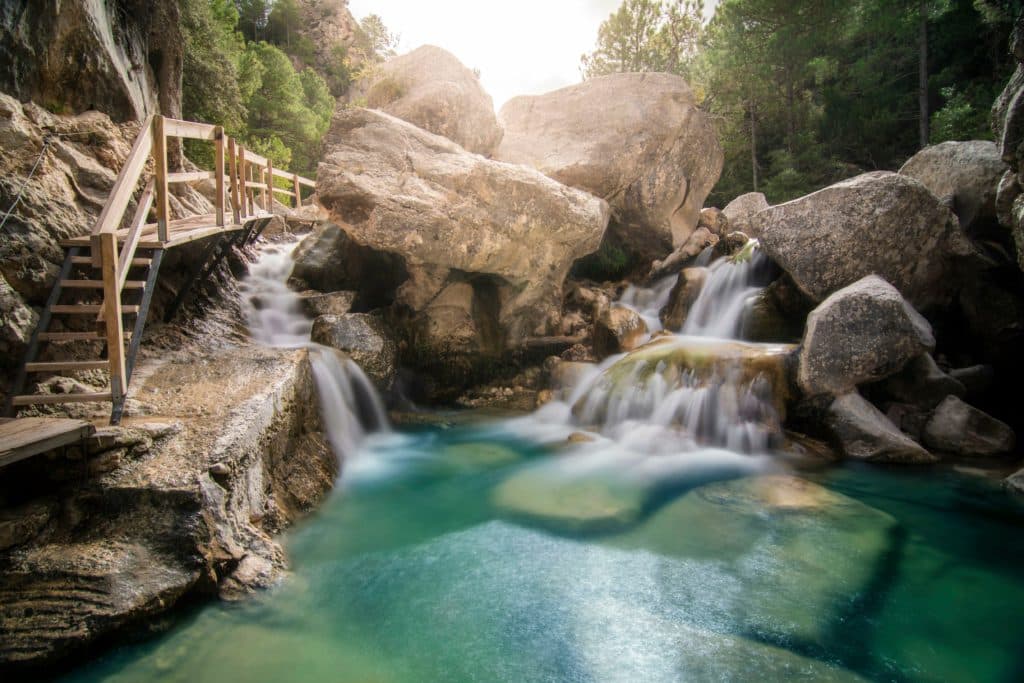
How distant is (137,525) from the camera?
355 centimetres

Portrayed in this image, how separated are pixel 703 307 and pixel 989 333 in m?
4.08

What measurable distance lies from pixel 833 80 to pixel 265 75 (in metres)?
22.2

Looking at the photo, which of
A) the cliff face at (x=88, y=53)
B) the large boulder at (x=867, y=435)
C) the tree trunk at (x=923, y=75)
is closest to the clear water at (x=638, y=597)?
the large boulder at (x=867, y=435)

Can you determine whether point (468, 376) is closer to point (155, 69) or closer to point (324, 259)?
point (324, 259)

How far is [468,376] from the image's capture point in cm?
976

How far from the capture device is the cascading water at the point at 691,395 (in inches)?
280

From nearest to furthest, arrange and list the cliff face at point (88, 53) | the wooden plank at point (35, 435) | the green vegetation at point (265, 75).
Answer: the wooden plank at point (35, 435), the cliff face at point (88, 53), the green vegetation at point (265, 75)

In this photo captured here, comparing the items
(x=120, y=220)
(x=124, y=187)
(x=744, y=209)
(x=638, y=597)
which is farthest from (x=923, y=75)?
(x=120, y=220)

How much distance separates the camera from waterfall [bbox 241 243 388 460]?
680 centimetres

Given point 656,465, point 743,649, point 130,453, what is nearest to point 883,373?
point 656,465

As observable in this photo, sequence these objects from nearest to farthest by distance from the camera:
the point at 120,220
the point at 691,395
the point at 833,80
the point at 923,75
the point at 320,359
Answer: the point at 120,220 < the point at 320,359 < the point at 691,395 < the point at 923,75 < the point at 833,80

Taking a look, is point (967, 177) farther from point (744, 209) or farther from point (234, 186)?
point (234, 186)

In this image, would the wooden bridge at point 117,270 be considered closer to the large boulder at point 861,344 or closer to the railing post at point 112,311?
the railing post at point 112,311

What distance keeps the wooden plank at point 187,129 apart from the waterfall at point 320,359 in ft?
9.24
